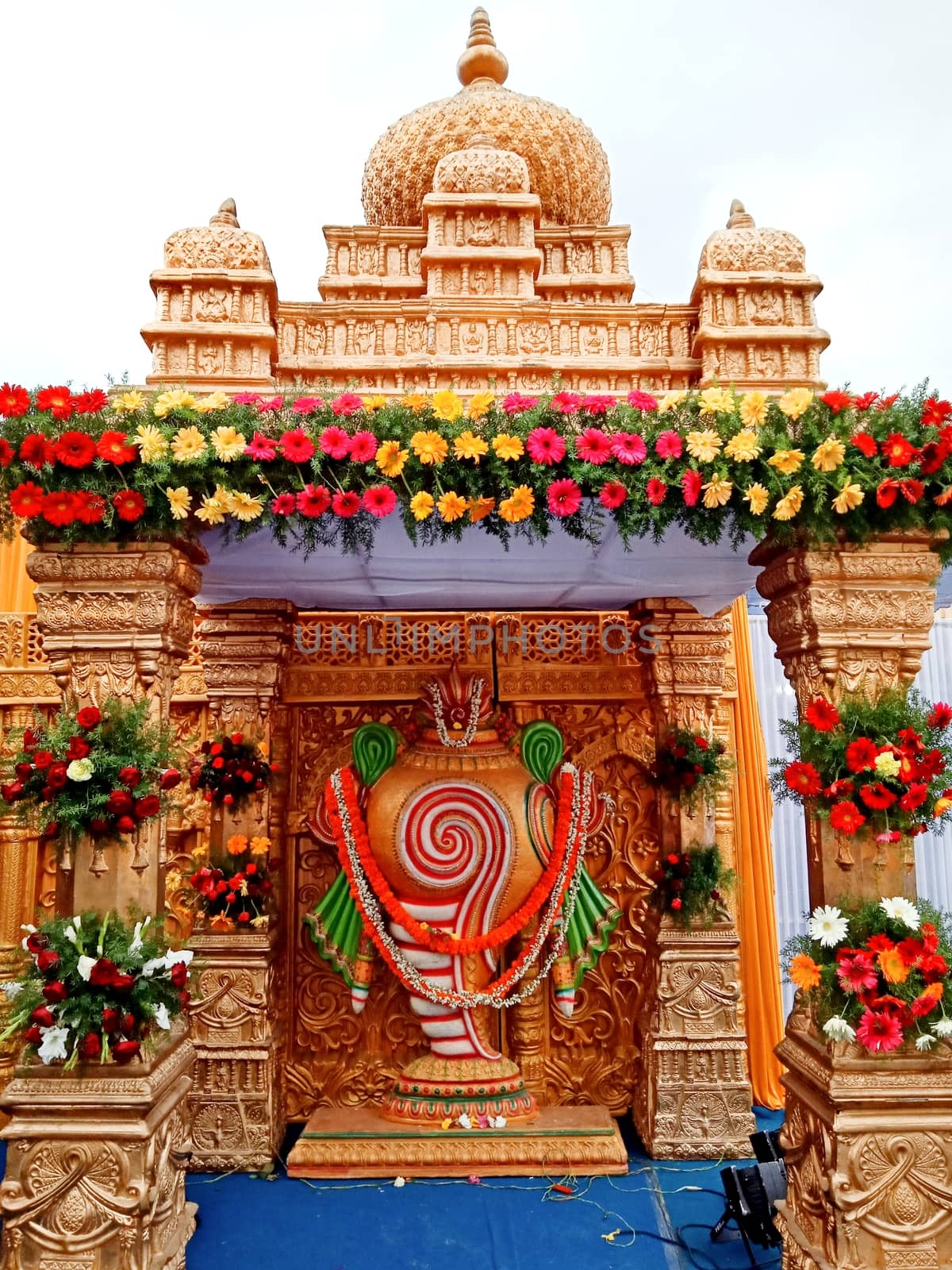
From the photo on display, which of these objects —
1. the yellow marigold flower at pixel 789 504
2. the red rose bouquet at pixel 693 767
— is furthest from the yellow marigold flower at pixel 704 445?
the red rose bouquet at pixel 693 767

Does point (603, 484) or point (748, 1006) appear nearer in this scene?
point (603, 484)

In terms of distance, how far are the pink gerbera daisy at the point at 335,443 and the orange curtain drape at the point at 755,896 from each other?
3.13 m

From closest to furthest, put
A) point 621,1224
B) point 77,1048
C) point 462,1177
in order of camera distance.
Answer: point 77,1048
point 621,1224
point 462,1177

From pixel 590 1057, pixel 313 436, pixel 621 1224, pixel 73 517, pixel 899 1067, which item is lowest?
pixel 621 1224

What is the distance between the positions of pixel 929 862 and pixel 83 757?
17.7ft

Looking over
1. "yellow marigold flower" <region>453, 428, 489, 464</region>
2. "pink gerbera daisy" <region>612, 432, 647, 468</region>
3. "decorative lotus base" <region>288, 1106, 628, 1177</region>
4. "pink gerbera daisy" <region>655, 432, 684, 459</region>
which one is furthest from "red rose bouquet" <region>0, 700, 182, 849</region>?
"decorative lotus base" <region>288, 1106, 628, 1177</region>

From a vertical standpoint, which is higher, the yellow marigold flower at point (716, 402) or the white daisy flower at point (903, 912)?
the yellow marigold flower at point (716, 402)

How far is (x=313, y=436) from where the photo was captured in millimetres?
2693

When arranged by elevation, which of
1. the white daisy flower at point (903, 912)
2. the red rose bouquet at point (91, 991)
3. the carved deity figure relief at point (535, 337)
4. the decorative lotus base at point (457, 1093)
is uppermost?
the carved deity figure relief at point (535, 337)

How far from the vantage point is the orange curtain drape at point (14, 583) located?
5090 millimetres

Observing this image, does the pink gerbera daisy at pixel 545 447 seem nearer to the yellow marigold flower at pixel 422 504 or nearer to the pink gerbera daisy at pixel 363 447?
the yellow marigold flower at pixel 422 504

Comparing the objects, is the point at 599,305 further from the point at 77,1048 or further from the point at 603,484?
the point at 77,1048

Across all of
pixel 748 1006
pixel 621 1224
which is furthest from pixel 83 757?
pixel 748 1006

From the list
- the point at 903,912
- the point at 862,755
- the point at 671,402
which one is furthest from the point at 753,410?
the point at 903,912
